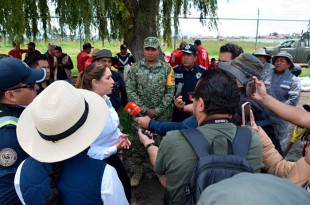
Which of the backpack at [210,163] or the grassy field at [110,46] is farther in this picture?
the grassy field at [110,46]

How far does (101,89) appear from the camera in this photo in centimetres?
279

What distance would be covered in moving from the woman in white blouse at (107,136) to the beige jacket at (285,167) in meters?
1.08

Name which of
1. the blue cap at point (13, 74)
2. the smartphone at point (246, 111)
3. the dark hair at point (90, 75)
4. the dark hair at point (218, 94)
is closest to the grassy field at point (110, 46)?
the dark hair at point (90, 75)

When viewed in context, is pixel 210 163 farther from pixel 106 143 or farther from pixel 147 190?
pixel 147 190

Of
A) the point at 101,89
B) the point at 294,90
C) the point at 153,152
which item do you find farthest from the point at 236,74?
the point at 294,90

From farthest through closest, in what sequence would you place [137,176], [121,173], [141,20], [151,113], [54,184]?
[141,20], [137,176], [151,113], [121,173], [54,184]

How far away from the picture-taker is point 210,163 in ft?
4.64

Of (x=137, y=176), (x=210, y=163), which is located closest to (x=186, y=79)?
(x=137, y=176)

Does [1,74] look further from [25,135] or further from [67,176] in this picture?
[67,176]

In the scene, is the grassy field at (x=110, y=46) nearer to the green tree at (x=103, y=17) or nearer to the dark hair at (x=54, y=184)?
the green tree at (x=103, y=17)

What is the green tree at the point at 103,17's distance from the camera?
509 centimetres

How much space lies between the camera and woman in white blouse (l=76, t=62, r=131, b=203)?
2328mm

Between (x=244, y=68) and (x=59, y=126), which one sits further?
(x=244, y=68)

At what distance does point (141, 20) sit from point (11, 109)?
3707mm
